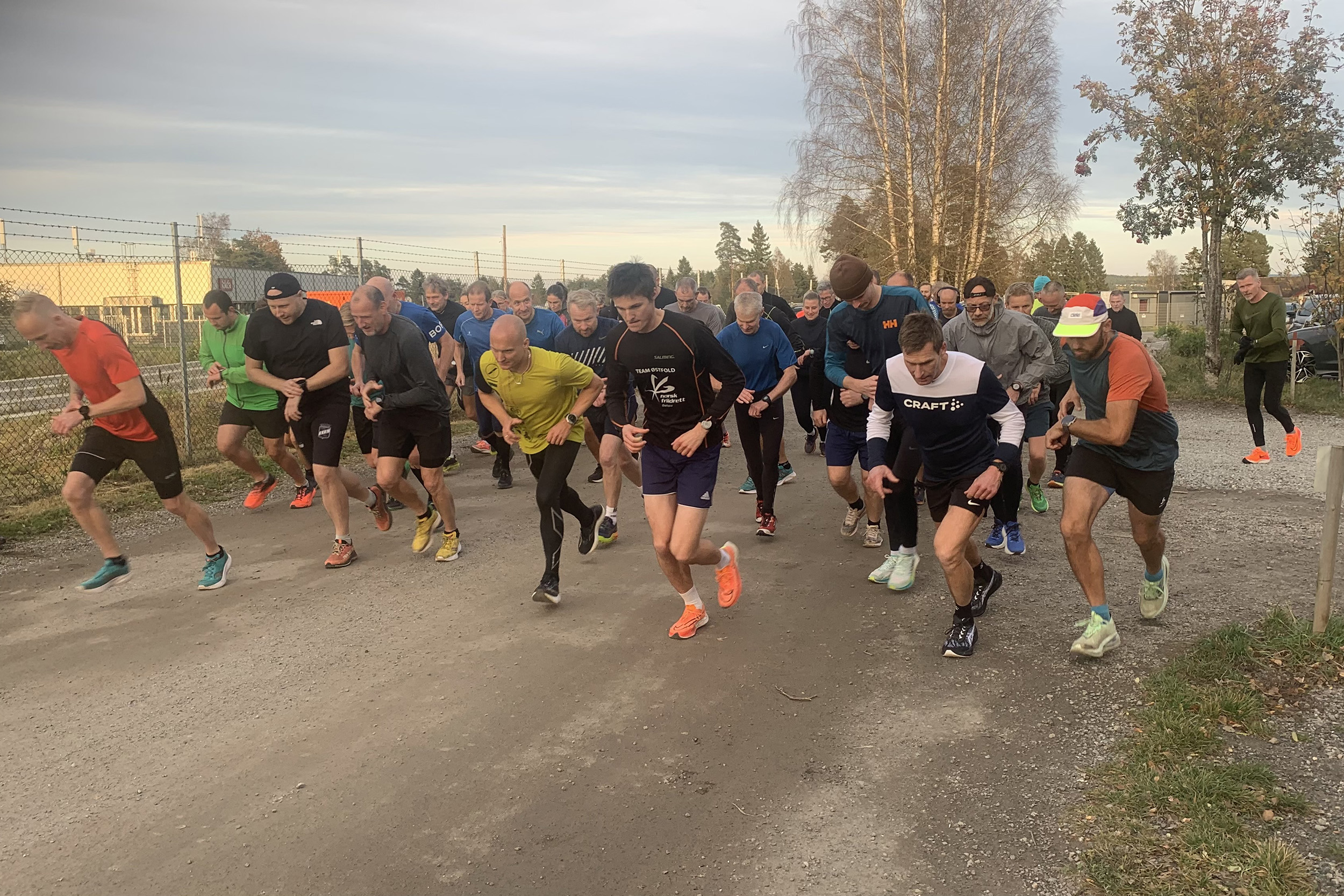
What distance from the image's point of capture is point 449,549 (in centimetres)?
684

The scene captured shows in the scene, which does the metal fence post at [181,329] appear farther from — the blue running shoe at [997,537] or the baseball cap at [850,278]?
the blue running shoe at [997,537]

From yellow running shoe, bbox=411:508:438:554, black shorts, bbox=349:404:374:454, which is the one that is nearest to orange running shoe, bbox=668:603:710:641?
yellow running shoe, bbox=411:508:438:554

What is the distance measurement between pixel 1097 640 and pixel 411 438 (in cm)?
497

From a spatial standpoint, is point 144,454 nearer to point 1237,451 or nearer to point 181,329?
point 181,329

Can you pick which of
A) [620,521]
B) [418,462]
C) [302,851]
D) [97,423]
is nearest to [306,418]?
[418,462]

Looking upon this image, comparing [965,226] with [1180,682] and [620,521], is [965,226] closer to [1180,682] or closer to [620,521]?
[620,521]

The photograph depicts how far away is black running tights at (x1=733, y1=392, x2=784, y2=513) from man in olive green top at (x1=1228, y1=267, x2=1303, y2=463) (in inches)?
230

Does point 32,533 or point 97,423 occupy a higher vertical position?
point 97,423

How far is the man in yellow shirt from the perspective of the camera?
5703mm

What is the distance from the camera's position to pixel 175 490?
6121mm

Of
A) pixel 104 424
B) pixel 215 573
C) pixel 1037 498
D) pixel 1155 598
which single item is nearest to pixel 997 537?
pixel 1037 498

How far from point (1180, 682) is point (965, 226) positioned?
90.2ft

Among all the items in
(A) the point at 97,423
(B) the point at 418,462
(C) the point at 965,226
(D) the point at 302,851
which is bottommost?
(D) the point at 302,851

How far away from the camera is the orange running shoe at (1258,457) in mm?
9648
